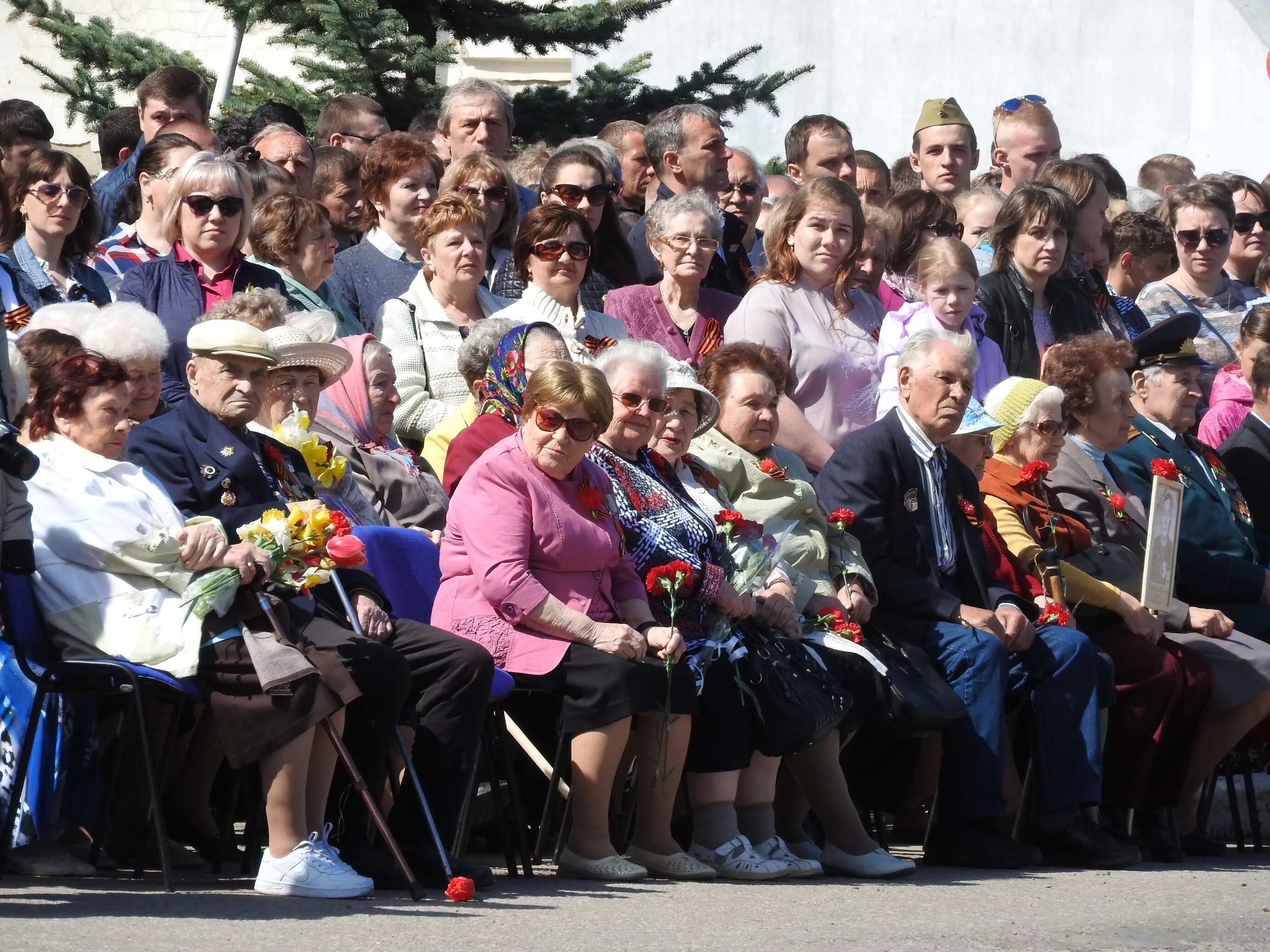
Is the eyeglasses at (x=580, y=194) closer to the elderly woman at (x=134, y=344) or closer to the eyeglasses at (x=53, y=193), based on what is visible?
the eyeglasses at (x=53, y=193)

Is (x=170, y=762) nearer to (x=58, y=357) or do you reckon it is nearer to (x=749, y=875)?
(x=58, y=357)

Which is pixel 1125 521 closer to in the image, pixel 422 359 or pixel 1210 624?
pixel 1210 624

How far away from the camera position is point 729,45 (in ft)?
61.1

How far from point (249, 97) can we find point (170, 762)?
23.4 ft

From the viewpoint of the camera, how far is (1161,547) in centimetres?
809

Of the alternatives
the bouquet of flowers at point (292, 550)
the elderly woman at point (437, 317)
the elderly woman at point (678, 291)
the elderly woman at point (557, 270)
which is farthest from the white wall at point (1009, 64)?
the bouquet of flowers at point (292, 550)

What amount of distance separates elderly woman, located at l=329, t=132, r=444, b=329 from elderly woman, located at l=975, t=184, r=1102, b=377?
9.12ft

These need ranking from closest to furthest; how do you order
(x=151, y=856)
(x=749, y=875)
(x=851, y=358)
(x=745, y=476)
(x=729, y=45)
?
(x=151, y=856) → (x=749, y=875) → (x=745, y=476) → (x=851, y=358) → (x=729, y=45)

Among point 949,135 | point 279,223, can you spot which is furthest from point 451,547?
point 949,135

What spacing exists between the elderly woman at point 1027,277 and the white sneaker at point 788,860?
Answer: 370 cm

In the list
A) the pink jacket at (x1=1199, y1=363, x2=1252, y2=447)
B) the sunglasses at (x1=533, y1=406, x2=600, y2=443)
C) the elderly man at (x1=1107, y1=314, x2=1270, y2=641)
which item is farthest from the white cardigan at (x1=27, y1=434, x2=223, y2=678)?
the pink jacket at (x1=1199, y1=363, x2=1252, y2=447)

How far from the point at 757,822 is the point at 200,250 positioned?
124 inches

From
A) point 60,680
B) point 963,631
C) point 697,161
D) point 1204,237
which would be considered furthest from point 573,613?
point 1204,237

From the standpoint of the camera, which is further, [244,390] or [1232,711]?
[1232,711]
